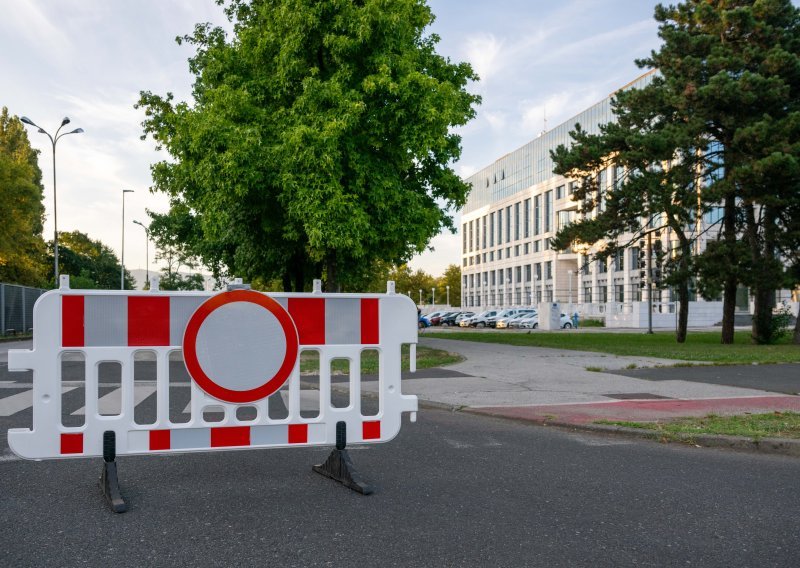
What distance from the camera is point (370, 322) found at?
17.6 feet

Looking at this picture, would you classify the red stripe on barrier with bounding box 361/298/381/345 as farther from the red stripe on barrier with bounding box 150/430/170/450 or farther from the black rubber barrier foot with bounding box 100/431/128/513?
the black rubber barrier foot with bounding box 100/431/128/513

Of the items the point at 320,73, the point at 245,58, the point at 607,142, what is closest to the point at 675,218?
the point at 607,142

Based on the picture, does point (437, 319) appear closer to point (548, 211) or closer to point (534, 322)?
point (534, 322)

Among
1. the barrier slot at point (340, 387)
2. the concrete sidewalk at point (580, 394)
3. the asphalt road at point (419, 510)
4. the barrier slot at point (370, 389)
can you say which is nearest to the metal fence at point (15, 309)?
the barrier slot at point (340, 387)

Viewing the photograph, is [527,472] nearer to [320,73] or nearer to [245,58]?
[320,73]

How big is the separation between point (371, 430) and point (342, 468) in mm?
384

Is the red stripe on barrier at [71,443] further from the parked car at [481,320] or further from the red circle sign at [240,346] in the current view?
the parked car at [481,320]

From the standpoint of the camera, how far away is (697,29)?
2816 cm

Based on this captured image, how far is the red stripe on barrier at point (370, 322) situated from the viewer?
534 cm

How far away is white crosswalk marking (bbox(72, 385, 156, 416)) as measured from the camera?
8609 millimetres

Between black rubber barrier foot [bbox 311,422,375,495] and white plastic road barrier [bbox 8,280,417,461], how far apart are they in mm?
72

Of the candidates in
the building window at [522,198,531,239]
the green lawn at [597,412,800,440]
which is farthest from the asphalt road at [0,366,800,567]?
the building window at [522,198,531,239]

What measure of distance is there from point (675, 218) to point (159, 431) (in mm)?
26083

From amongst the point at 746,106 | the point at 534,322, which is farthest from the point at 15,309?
the point at 534,322
